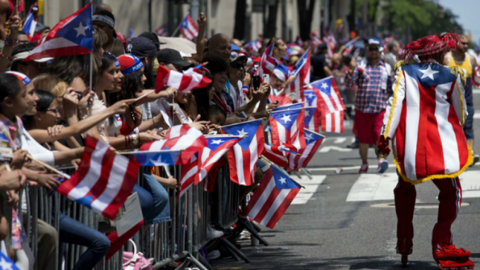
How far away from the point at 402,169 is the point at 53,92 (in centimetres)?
300

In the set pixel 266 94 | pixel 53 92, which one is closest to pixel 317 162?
pixel 266 94

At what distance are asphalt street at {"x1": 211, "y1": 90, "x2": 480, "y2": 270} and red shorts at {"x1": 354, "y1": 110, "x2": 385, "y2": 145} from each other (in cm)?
64

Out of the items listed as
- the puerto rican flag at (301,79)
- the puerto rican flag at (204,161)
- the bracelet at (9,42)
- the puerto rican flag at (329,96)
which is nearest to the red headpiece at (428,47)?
the puerto rican flag at (204,161)

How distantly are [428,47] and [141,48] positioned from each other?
8.26ft

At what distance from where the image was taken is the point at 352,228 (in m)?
8.49

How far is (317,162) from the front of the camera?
14914 millimetres

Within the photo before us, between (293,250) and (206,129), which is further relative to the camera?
(293,250)

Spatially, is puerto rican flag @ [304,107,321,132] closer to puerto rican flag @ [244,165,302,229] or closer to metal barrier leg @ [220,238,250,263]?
puerto rican flag @ [244,165,302,229]

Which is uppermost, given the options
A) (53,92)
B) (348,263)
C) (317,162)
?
(53,92)

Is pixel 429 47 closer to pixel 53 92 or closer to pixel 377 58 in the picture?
pixel 53 92

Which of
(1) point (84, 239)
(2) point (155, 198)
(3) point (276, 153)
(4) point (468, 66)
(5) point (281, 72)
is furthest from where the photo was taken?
(4) point (468, 66)

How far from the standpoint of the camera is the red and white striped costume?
21.6 feet

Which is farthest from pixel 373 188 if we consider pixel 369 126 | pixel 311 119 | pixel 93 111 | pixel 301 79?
pixel 93 111

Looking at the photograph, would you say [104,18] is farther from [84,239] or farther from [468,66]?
[468,66]
